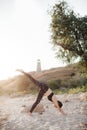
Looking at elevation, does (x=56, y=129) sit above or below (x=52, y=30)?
below

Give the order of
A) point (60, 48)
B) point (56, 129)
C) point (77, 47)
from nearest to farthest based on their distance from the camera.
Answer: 1. point (56, 129)
2. point (77, 47)
3. point (60, 48)

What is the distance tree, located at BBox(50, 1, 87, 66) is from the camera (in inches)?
1310

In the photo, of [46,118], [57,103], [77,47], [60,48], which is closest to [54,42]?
[60,48]

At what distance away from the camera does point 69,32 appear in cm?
3359

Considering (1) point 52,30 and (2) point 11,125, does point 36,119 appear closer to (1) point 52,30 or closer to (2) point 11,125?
(2) point 11,125

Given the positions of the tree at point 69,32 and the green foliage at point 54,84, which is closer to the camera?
the tree at point 69,32

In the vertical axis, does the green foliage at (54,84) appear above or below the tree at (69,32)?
below

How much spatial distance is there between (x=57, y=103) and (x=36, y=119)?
351cm

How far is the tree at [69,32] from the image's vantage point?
3328cm

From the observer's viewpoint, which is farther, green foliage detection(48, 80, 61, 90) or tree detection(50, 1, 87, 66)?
green foliage detection(48, 80, 61, 90)

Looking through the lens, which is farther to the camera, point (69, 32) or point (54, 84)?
point (54, 84)

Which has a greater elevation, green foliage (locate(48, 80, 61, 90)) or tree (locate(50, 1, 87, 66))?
tree (locate(50, 1, 87, 66))

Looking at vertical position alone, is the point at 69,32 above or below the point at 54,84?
above

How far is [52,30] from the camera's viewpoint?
3488cm
